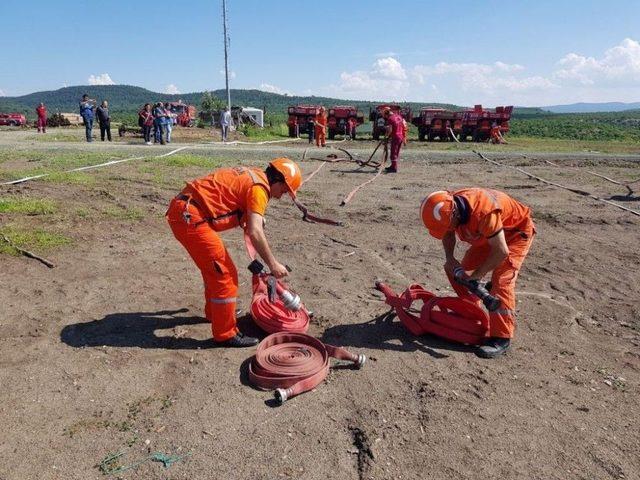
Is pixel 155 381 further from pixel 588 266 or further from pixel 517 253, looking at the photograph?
pixel 588 266

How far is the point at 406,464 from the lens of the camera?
121 inches

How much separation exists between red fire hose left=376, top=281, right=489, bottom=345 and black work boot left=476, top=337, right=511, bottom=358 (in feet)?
0.23

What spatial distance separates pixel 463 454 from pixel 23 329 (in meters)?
3.85

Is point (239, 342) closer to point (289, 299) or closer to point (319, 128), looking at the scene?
point (289, 299)

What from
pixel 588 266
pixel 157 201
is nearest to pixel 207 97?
pixel 157 201

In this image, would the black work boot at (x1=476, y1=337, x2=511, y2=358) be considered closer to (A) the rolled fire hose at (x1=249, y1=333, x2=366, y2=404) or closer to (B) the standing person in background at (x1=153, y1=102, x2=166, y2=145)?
(A) the rolled fire hose at (x1=249, y1=333, x2=366, y2=404)

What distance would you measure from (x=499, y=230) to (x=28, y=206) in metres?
7.90

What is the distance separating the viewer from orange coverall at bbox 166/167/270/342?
404 cm

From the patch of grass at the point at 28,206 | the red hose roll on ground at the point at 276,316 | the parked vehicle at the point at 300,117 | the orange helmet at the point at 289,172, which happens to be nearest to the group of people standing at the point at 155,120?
the parked vehicle at the point at 300,117

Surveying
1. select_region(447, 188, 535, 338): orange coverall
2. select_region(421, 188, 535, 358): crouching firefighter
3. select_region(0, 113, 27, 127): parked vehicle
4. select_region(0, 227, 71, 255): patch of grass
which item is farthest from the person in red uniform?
select_region(0, 113, 27, 127): parked vehicle

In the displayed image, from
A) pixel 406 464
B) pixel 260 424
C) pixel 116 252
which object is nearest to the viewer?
pixel 406 464

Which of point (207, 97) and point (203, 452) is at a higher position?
point (207, 97)

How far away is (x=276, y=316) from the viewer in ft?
15.1

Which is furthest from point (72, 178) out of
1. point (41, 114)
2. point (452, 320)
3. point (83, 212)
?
point (41, 114)
